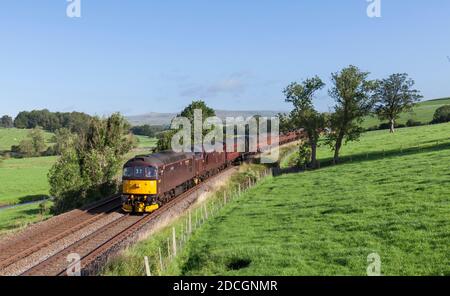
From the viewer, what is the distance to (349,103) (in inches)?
1987

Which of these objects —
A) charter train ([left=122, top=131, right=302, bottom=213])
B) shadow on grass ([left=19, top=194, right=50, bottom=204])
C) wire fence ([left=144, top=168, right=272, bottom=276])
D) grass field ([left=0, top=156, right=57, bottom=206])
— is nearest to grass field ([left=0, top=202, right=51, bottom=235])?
shadow on grass ([left=19, top=194, right=50, bottom=204])

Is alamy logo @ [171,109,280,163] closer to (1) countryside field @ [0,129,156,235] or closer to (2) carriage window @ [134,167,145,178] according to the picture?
(1) countryside field @ [0,129,156,235]

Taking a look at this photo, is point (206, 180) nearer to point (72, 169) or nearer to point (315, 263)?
point (72, 169)

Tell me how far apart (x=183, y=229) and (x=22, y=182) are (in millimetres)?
62243

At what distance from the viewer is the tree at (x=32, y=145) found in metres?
132

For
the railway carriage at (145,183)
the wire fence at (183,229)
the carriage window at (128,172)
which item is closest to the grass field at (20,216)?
the carriage window at (128,172)

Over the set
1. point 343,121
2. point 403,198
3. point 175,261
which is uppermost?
point 343,121

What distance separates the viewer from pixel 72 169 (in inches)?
1599

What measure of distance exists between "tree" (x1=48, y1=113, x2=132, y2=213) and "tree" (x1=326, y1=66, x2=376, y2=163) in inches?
956

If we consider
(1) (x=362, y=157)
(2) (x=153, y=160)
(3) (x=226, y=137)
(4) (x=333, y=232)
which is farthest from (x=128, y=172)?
(3) (x=226, y=137)

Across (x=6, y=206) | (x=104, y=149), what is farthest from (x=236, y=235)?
(x=6, y=206)

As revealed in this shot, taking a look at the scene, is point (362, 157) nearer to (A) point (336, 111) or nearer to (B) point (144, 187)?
(A) point (336, 111)

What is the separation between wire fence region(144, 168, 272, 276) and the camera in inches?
659
